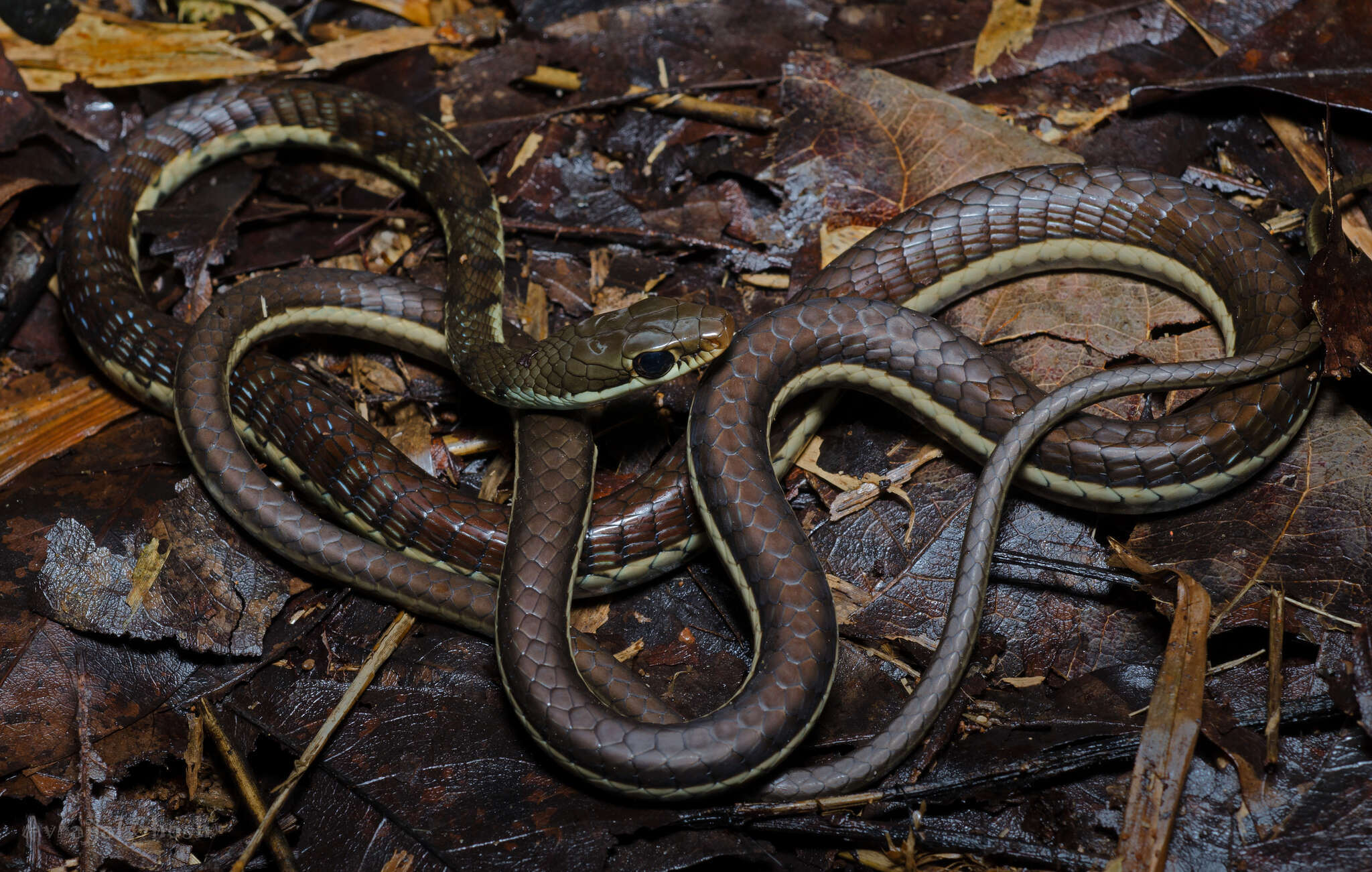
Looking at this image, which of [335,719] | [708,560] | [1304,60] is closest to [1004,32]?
[1304,60]

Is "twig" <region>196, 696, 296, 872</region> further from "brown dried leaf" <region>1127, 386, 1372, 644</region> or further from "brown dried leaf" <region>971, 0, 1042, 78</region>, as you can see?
"brown dried leaf" <region>971, 0, 1042, 78</region>

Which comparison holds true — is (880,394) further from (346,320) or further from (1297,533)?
(346,320)

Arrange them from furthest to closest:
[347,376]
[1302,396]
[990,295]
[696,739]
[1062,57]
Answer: [1062,57] → [347,376] → [990,295] → [1302,396] → [696,739]

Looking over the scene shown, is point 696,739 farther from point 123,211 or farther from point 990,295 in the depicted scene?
point 123,211

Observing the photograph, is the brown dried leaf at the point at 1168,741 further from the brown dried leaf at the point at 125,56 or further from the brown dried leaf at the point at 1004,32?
the brown dried leaf at the point at 125,56

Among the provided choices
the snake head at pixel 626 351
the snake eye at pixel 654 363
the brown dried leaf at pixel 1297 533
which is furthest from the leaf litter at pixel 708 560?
the snake eye at pixel 654 363

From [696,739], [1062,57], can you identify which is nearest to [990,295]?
[1062,57]

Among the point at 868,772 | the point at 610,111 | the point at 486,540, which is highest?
the point at 610,111
